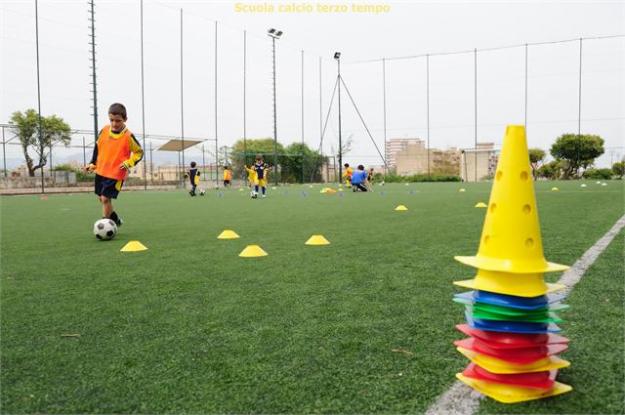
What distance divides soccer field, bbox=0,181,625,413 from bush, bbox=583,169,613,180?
3827 centimetres

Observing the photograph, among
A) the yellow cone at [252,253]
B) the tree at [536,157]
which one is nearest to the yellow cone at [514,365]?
the yellow cone at [252,253]

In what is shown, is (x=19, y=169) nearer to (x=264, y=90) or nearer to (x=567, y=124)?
(x=264, y=90)

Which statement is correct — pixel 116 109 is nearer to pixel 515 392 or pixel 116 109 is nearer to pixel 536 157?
pixel 515 392

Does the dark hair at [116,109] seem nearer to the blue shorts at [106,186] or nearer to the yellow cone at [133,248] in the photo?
the blue shorts at [106,186]

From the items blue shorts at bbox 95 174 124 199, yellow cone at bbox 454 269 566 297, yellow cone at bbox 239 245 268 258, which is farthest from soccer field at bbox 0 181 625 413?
blue shorts at bbox 95 174 124 199

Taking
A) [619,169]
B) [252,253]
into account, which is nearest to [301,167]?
[619,169]

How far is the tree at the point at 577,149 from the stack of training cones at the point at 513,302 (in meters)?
43.1

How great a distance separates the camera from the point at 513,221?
6.82ft

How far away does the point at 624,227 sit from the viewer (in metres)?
7.00

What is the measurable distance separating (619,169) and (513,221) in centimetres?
4485

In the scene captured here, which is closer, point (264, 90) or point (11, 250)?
point (11, 250)

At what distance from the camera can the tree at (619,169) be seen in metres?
40.2

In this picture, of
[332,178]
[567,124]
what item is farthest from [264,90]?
[567,124]

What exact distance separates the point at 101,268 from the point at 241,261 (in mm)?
1316
